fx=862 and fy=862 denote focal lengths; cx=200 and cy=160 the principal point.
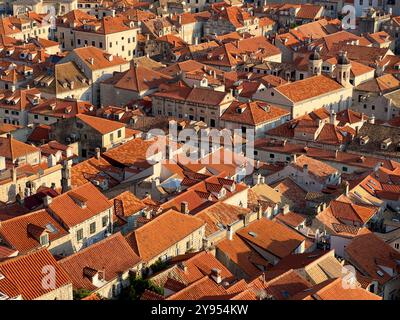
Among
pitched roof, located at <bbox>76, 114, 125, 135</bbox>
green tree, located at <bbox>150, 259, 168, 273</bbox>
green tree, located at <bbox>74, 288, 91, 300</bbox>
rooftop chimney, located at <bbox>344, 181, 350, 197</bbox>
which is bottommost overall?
rooftop chimney, located at <bbox>344, 181, 350, 197</bbox>

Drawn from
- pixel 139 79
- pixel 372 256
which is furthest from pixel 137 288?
pixel 139 79

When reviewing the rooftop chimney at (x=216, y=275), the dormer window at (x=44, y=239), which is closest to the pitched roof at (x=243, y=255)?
the rooftop chimney at (x=216, y=275)

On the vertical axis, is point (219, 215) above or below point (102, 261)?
below

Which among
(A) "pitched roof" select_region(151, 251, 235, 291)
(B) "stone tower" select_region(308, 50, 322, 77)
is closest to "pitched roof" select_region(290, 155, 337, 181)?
(A) "pitched roof" select_region(151, 251, 235, 291)

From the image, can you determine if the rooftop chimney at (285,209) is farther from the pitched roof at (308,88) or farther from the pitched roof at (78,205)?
the pitched roof at (308,88)

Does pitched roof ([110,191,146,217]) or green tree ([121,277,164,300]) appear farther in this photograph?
pitched roof ([110,191,146,217])

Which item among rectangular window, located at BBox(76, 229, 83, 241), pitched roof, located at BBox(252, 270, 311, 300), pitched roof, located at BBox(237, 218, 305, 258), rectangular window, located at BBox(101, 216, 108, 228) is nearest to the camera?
pitched roof, located at BBox(252, 270, 311, 300)

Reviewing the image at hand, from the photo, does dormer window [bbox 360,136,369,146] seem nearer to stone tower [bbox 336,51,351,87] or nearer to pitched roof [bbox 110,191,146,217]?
stone tower [bbox 336,51,351,87]

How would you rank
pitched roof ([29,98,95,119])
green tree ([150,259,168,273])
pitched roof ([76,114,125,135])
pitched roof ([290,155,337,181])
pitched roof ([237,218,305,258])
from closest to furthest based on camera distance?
green tree ([150,259,168,273])
pitched roof ([237,218,305,258])
pitched roof ([290,155,337,181])
pitched roof ([76,114,125,135])
pitched roof ([29,98,95,119])

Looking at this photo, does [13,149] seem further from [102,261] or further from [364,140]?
[364,140]

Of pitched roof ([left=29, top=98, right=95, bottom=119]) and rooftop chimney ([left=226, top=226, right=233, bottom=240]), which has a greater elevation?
rooftop chimney ([left=226, top=226, right=233, bottom=240])
